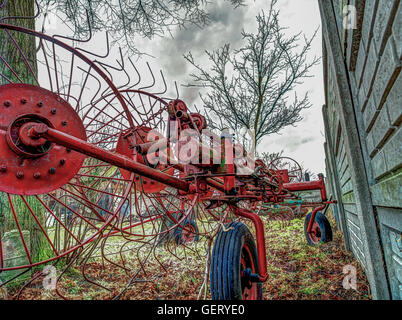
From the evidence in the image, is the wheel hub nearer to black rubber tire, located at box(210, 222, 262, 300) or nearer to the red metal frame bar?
the red metal frame bar

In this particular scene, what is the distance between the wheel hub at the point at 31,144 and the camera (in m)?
1.42

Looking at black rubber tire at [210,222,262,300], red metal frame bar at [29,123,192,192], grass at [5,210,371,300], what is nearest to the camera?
red metal frame bar at [29,123,192,192]

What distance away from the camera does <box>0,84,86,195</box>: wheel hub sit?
1.42 metres

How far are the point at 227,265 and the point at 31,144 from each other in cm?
149

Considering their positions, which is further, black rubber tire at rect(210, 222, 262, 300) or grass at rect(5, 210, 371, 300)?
grass at rect(5, 210, 371, 300)

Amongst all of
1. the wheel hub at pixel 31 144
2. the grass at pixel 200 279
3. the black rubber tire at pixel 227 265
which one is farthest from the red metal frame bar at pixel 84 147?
the grass at pixel 200 279

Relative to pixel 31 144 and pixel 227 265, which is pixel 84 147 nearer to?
pixel 31 144

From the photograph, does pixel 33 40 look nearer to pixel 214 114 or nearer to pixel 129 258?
pixel 129 258

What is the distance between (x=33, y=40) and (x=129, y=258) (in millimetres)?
3905

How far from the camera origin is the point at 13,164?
1.44 m

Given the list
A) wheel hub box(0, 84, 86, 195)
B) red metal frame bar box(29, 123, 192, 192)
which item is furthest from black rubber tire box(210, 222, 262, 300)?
wheel hub box(0, 84, 86, 195)

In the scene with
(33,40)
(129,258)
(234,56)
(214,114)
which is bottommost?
(129,258)

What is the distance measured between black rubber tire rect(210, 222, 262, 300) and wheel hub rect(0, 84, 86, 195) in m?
1.20
